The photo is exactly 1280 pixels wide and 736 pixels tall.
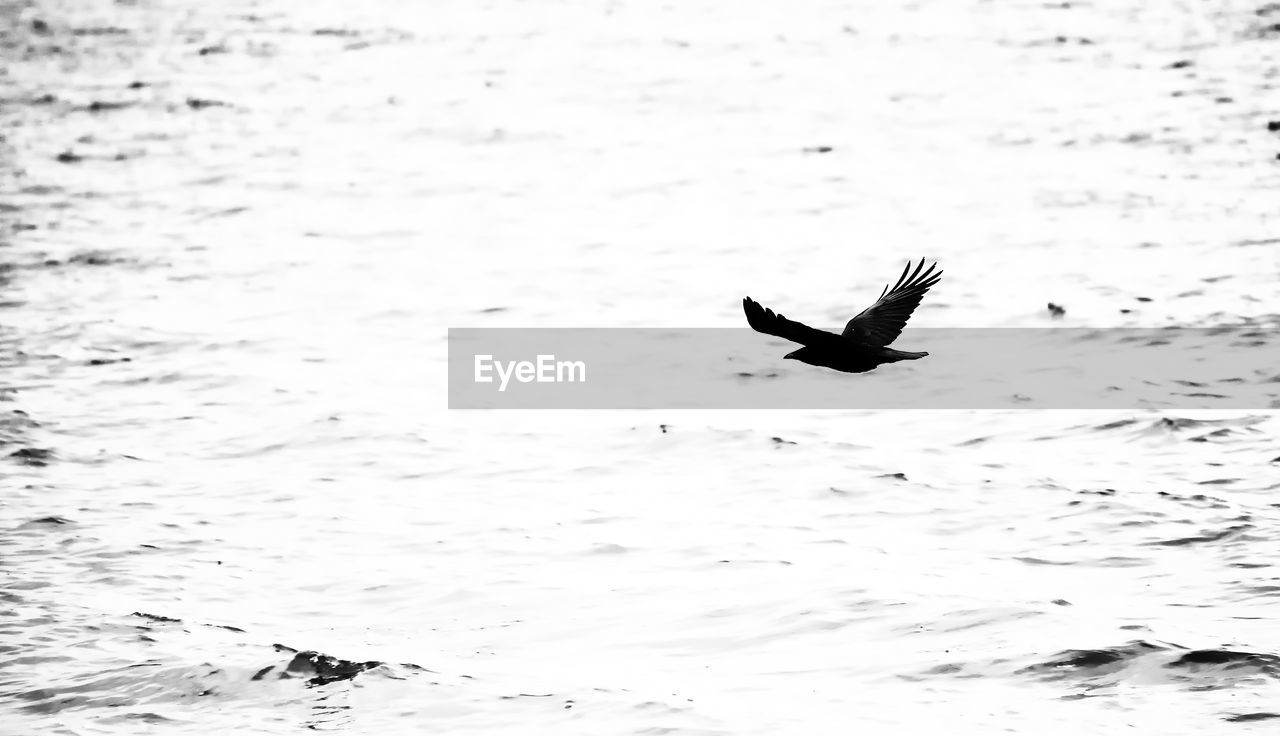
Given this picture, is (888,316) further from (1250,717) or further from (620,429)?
(620,429)

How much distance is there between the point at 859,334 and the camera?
9.11 meters

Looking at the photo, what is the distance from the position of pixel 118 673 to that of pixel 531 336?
288 inches

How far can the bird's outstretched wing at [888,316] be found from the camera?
30.0 ft

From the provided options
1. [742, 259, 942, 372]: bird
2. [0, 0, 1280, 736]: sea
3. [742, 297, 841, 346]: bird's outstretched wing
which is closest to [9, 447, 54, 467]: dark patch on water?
[0, 0, 1280, 736]: sea

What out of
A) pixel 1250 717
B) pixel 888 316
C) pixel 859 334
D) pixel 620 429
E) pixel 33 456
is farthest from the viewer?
pixel 620 429

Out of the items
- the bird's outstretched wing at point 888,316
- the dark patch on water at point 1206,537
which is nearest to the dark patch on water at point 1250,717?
the dark patch on water at point 1206,537

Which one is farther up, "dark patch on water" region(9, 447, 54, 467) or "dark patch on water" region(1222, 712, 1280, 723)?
"dark patch on water" region(9, 447, 54, 467)

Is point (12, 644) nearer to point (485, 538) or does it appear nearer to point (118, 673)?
point (118, 673)

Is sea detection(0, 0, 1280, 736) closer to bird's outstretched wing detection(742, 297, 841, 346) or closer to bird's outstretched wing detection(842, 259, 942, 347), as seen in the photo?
bird's outstretched wing detection(842, 259, 942, 347)

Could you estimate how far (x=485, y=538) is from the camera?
10.9 meters

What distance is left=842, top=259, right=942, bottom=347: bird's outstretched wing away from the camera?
9148mm

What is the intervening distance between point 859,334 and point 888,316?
1.18ft

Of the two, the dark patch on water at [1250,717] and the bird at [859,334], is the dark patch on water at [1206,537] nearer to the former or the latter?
the dark patch on water at [1250,717]

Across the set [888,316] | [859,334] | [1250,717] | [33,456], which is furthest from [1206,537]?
[33,456]
